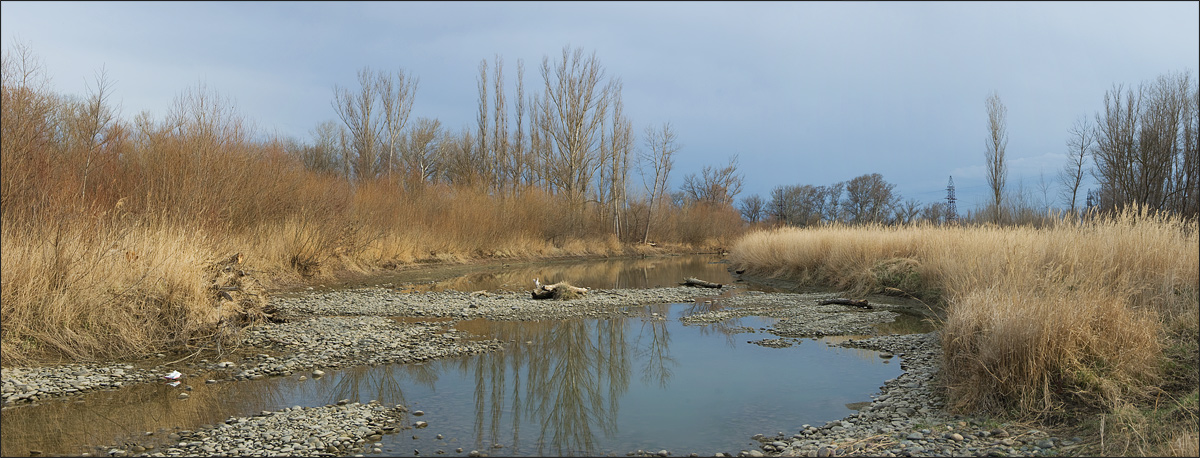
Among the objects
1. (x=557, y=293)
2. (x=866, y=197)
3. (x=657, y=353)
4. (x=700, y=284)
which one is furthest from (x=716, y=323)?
(x=866, y=197)

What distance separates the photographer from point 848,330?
8.96m

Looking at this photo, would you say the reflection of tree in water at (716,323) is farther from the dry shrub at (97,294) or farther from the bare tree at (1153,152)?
the bare tree at (1153,152)

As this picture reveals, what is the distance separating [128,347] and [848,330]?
8770 mm

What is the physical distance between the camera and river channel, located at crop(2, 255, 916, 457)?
171 inches

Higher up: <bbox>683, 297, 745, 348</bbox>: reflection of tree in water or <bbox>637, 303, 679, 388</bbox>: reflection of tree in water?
<bbox>683, 297, 745, 348</bbox>: reflection of tree in water

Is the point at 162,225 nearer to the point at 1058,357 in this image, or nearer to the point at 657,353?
the point at 657,353

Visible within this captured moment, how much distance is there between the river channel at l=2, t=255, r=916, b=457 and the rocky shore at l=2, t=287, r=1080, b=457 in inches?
8.8

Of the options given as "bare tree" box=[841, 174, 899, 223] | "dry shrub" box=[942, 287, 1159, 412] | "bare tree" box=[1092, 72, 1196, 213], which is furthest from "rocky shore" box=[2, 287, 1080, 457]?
"bare tree" box=[841, 174, 899, 223]

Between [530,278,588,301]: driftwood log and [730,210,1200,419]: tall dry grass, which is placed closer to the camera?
[730,210,1200,419]: tall dry grass

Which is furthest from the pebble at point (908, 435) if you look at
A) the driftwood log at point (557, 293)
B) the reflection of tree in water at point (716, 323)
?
the driftwood log at point (557, 293)

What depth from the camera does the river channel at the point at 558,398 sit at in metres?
4.35

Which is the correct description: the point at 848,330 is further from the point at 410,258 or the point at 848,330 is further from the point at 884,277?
the point at 410,258

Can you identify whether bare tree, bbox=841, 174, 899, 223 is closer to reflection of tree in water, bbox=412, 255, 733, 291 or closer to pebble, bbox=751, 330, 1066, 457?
reflection of tree in water, bbox=412, 255, 733, 291

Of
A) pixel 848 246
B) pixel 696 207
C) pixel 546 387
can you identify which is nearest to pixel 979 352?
pixel 546 387
